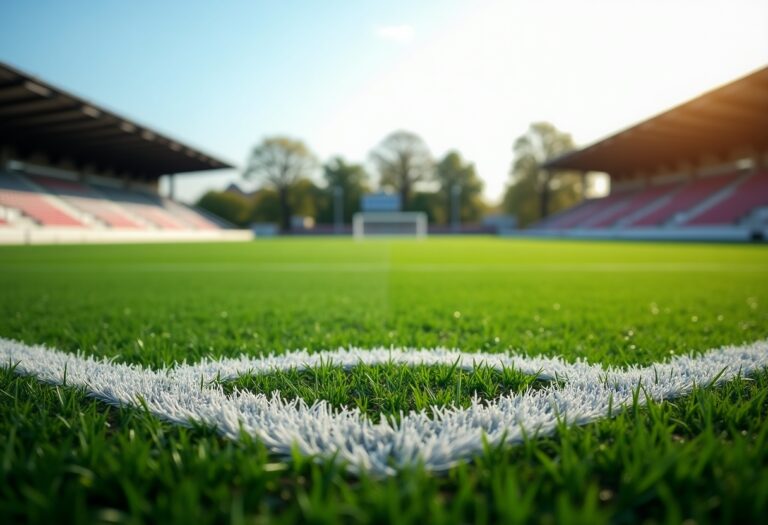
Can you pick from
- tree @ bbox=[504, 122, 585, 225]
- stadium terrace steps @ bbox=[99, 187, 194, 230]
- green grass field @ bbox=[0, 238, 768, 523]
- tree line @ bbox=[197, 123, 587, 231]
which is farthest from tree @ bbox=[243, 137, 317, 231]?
green grass field @ bbox=[0, 238, 768, 523]

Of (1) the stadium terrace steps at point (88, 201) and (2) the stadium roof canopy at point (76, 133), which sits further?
(1) the stadium terrace steps at point (88, 201)

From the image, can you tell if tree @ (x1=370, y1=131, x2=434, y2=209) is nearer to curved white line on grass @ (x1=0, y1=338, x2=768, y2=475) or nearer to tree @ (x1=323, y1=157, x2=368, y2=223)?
tree @ (x1=323, y1=157, x2=368, y2=223)

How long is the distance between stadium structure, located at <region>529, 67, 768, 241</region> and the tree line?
31.6ft

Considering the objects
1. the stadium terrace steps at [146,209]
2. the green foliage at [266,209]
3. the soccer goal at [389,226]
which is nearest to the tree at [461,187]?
the soccer goal at [389,226]

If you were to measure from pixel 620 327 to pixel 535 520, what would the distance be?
84.9 inches

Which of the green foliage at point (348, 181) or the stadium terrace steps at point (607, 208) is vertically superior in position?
the green foliage at point (348, 181)

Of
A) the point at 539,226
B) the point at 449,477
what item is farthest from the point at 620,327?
the point at 539,226

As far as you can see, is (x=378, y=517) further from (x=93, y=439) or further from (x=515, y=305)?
(x=515, y=305)

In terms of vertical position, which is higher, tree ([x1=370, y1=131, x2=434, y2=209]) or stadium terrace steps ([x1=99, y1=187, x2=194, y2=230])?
tree ([x1=370, y1=131, x2=434, y2=209])

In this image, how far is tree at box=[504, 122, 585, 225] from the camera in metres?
43.7

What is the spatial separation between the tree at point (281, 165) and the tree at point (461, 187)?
59.5 feet

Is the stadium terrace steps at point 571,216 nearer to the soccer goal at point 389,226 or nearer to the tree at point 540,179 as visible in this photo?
the tree at point 540,179

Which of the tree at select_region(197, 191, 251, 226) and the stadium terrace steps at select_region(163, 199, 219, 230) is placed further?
the tree at select_region(197, 191, 251, 226)

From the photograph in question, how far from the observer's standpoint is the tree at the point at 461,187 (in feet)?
169
